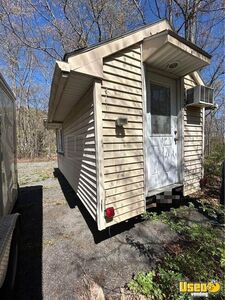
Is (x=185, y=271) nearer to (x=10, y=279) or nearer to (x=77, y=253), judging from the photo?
(x=77, y=253)

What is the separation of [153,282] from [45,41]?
36.2ft

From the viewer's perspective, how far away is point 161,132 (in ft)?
12.2

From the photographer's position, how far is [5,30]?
827 cm

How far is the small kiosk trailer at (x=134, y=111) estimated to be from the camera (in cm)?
268

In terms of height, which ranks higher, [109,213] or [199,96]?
[199,96]

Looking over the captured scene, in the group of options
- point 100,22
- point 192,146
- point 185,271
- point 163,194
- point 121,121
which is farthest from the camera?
point 100,22

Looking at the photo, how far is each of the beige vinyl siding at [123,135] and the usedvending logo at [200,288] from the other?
1253 mm

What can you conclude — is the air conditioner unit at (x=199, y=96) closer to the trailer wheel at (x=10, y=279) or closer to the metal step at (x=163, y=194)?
the metal step at (x=163, y=194)

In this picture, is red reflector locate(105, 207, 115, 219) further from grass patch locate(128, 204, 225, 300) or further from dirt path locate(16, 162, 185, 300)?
grass patch locate(128, 204, 225, 300)

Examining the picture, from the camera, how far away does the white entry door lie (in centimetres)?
352

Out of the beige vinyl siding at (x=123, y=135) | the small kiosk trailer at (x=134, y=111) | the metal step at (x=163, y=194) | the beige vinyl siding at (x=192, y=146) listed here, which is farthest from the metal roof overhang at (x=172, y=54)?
the metal step at (x=163, y=194)

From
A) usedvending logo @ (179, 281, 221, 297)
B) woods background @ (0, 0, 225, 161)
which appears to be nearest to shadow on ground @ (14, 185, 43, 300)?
usedvending logo @ (179, 281, 221, 297)

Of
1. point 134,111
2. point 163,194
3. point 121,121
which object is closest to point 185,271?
point 163,194

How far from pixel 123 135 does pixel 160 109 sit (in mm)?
1305
